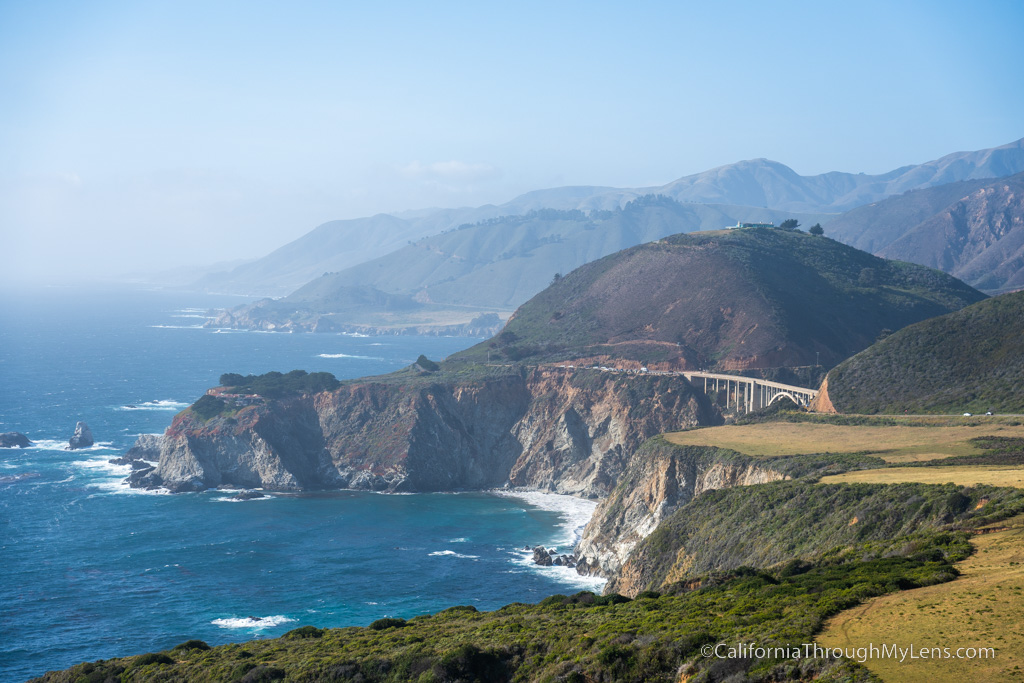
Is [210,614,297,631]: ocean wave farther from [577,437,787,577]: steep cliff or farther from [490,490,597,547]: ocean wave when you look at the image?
[490,490,597,547]: ocean wave

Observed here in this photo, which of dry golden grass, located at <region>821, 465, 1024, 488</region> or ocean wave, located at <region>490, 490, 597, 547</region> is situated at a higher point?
dry golden grass, located at <region>821, 465, 1024, 488</region>

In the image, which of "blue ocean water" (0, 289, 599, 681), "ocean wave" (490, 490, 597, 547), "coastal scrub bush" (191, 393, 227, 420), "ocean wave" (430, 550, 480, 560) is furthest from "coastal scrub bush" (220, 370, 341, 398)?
"ocean wave" (430, 550, 480, 560)

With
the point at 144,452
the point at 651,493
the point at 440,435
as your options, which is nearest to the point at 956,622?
the point at 651,493

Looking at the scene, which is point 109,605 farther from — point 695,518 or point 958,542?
point 958,542

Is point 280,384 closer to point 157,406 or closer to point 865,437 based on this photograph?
point 157,406

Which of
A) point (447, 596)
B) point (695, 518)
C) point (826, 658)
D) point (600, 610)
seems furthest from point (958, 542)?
point (447, 596)
